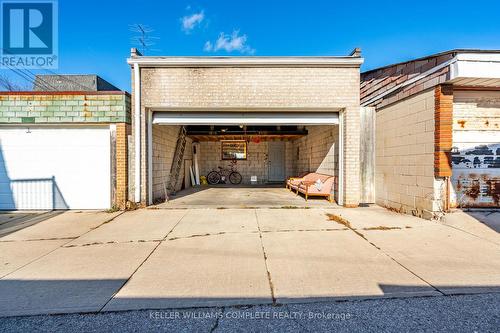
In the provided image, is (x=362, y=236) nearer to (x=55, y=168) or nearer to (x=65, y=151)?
(x=65, y=151)

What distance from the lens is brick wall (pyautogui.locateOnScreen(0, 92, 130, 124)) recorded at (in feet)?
21.6

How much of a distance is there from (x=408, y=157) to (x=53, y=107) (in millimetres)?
9464

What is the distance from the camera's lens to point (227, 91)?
6.86m

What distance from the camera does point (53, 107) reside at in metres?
6.59

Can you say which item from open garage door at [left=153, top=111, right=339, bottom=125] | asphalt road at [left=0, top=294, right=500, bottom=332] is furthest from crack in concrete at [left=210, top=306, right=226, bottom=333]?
open garage door at [left=153, top=111, right=339, bottom=125]

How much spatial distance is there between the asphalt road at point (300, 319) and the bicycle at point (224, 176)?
1216 cm

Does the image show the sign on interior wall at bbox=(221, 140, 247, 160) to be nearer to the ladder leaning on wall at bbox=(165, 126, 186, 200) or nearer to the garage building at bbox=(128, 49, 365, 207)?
the ladder leaning on wall at bbox=(165, 126, 186, 200)

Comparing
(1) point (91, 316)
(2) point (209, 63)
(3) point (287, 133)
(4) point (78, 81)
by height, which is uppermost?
(4) point (78, 81)

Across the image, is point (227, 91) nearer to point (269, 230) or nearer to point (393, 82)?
point (269, 230)

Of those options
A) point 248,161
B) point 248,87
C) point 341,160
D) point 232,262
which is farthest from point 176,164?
point 232,262

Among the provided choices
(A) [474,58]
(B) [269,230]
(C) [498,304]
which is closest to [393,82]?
(A) [474,58]

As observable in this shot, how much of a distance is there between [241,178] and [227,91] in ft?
27.3

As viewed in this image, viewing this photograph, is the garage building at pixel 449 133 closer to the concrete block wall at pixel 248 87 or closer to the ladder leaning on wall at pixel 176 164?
the concrete block wall at pixel 248 87

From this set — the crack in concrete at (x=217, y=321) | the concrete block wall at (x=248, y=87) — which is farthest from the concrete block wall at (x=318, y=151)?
the crack in concrete at (x=217, y=321)
